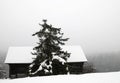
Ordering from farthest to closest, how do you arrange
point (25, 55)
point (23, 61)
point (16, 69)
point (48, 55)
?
point (25, 55) → point (16, 69) → point (23, 61) → point (48, 55)

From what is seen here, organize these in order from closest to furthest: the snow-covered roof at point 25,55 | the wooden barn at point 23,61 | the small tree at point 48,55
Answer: the small tree at point 48,55 < the wooden barn at point 23,61 < the snow-covered roof at point 25,55

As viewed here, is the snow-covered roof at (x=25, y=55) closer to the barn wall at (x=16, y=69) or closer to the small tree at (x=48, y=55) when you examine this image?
the barn wall at (x=16, y=69)

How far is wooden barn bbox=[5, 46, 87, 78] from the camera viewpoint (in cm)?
3112

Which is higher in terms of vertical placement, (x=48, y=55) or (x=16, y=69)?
(x=48, y=55)

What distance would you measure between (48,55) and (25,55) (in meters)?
12.1

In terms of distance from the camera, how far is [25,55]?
3253 centimetres

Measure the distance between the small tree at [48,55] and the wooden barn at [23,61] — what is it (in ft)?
31.2

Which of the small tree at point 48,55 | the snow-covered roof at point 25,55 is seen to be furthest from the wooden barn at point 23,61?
the small tree at point 48,55

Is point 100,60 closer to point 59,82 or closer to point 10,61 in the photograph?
point 10,61

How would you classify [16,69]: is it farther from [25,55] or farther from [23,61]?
[25,55]

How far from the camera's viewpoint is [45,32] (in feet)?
Result: 71.3

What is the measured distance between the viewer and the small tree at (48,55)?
21.1 m

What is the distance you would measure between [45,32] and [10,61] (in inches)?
492

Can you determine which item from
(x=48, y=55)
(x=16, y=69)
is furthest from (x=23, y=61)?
(x=48, y=55)
